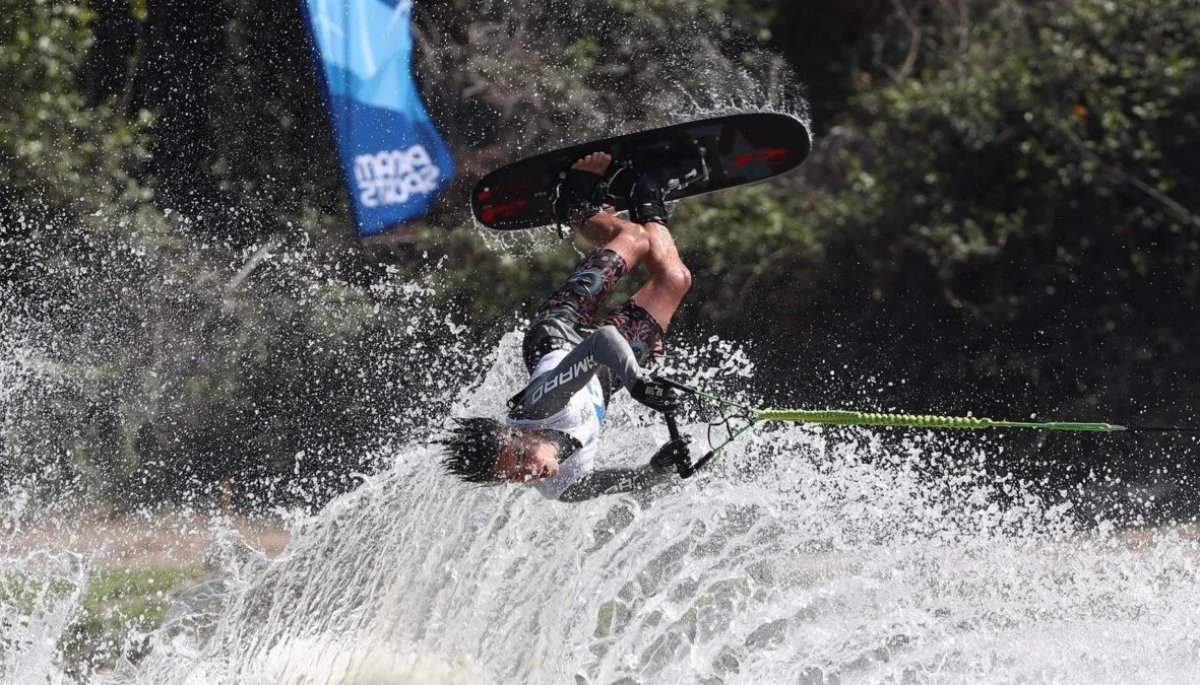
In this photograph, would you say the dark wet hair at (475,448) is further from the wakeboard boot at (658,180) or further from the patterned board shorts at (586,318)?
the wakeboard boot at (658,180)

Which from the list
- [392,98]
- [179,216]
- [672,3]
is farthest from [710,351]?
[179,216]

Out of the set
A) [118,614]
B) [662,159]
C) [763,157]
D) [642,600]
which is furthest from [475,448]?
[118,614]

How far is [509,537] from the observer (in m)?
5.09

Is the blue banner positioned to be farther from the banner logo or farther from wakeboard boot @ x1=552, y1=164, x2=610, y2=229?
wakeboard boot @ x1=552, y1=164, x2=610, y2=229

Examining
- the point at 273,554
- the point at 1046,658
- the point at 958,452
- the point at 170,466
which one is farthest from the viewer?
the point at 958,452

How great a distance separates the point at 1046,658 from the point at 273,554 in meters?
3.32

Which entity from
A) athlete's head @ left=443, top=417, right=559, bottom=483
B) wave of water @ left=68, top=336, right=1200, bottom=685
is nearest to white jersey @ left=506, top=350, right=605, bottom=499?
athlete's head @ left=443, top=417, right=559, bottom=483

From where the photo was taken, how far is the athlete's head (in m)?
4.39

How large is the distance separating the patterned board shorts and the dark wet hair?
1.33ft

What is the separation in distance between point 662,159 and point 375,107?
1.84m

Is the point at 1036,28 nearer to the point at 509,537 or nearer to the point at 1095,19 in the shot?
the point at 1095,19

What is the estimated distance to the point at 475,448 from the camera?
4.39 metres

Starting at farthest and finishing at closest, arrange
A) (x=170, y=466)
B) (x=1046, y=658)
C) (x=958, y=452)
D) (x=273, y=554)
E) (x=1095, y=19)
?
(x=1095, y=19) < (x=958, y=452) < (x=170, y=466) < (x=273, y=554) < (x=1046, y=658)

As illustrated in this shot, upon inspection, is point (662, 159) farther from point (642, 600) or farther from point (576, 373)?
point (642, 600)
